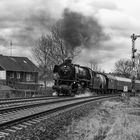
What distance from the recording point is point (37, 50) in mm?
51219

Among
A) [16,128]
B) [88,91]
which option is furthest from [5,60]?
[16,128]

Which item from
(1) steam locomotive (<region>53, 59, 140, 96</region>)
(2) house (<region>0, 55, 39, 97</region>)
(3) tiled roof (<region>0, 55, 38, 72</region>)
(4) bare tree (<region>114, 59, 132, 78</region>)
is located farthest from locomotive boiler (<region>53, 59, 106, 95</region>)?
(4) bare tree (<region>114, 59, 132, 78</region>)

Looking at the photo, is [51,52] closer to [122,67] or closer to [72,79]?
[72,79]

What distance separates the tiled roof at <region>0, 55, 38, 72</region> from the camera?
53812mm

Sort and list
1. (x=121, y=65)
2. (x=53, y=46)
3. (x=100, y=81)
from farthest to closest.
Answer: (x=121, y=65)
(x=53, y=46)
(x=100, y=81)

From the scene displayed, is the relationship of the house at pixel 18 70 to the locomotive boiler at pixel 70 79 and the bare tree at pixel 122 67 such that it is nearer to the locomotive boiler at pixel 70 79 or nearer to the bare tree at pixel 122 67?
the locomotive boiler at pixel 70 79

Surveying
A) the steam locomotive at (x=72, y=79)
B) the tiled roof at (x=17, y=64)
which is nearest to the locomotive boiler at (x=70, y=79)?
the steam locomotive at (x=72, y=79)

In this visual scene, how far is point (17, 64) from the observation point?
188 feet

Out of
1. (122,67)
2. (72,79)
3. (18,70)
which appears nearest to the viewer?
(72,79)

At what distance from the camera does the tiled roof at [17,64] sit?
53812 mm

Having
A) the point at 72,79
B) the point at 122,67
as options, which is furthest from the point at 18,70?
the point at 122,67

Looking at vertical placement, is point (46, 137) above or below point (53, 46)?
below

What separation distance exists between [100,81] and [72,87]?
29.5 ft

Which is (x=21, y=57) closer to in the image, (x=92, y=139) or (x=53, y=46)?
(x=53, y=46)
